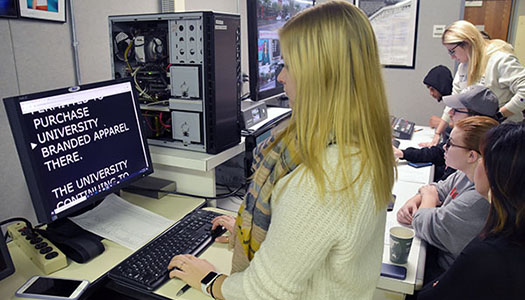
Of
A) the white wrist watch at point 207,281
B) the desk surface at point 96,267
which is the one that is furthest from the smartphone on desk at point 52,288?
the white wrist watch at point 207,281

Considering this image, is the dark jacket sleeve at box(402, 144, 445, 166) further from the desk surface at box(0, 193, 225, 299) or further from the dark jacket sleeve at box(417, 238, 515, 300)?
the desk surface at box(0, 193, 225, 299)

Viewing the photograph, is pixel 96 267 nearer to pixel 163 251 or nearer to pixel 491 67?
pixel 163 251

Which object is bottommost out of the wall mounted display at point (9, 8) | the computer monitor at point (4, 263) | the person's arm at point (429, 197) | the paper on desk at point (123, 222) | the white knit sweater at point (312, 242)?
the person's arm at point (429, 197)

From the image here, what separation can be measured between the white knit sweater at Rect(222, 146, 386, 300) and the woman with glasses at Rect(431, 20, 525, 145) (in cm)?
201

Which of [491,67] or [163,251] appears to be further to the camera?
[491,67]

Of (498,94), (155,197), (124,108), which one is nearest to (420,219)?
(155,197)

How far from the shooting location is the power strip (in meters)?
1.00

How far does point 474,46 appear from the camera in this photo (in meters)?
2.55

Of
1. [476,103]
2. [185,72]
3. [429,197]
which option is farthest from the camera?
[476,103]

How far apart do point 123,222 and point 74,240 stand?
181 millimetres

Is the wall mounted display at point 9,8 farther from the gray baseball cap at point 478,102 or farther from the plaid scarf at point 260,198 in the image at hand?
the gray baseball cap at point 478,102

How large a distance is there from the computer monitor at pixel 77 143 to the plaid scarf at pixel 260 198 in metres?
0.49

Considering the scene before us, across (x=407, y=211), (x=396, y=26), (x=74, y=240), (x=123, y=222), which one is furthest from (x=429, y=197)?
(x=396, y=26)

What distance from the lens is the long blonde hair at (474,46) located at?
8.36 feet
